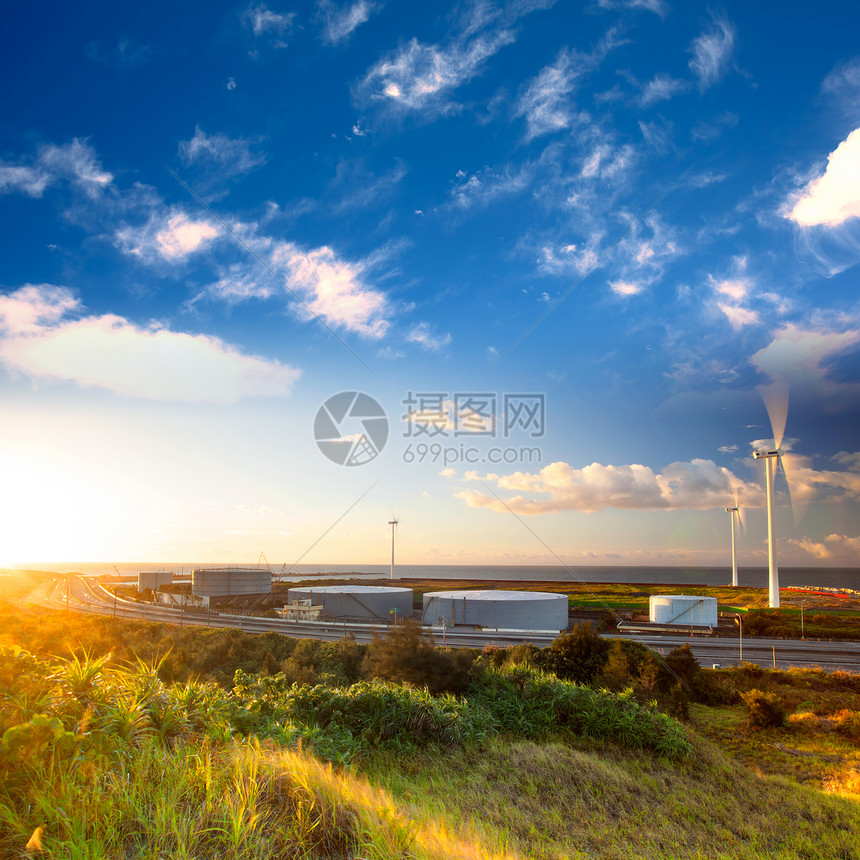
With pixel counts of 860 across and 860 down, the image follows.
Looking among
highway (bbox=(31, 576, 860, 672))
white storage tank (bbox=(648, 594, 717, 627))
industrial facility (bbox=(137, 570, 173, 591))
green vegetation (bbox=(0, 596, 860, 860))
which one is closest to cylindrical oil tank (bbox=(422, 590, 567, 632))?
highway (bbox=(31, 576, 860, 672))

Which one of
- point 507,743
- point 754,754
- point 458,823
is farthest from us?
point 754,754

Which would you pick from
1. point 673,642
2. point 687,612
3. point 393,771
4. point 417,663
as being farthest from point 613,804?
point 687,612

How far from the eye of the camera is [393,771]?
1068cm

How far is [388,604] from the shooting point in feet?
241

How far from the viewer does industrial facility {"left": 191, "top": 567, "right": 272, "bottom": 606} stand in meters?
86.7

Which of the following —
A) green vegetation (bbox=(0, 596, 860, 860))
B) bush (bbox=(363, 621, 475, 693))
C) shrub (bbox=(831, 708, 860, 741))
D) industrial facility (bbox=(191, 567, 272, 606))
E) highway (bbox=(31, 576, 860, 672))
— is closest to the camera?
green vegetation (bbox=(0, 596, 860, 860))

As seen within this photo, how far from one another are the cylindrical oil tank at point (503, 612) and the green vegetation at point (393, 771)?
3706 centimetres

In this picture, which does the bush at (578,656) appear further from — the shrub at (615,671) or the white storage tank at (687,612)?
the white storage tank at (687,612)

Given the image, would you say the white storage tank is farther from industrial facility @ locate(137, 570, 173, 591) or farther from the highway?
industrial facility @ locate(137, 570, 173, 591)

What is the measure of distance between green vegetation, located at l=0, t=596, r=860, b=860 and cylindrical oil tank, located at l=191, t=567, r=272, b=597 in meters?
74.7

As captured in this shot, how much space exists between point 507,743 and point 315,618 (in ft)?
190

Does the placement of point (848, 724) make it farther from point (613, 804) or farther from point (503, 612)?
point (503, 612)

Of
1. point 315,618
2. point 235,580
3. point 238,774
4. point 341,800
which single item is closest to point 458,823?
point 341,800

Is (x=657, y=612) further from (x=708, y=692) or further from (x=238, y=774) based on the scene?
(x=238, y=774)
